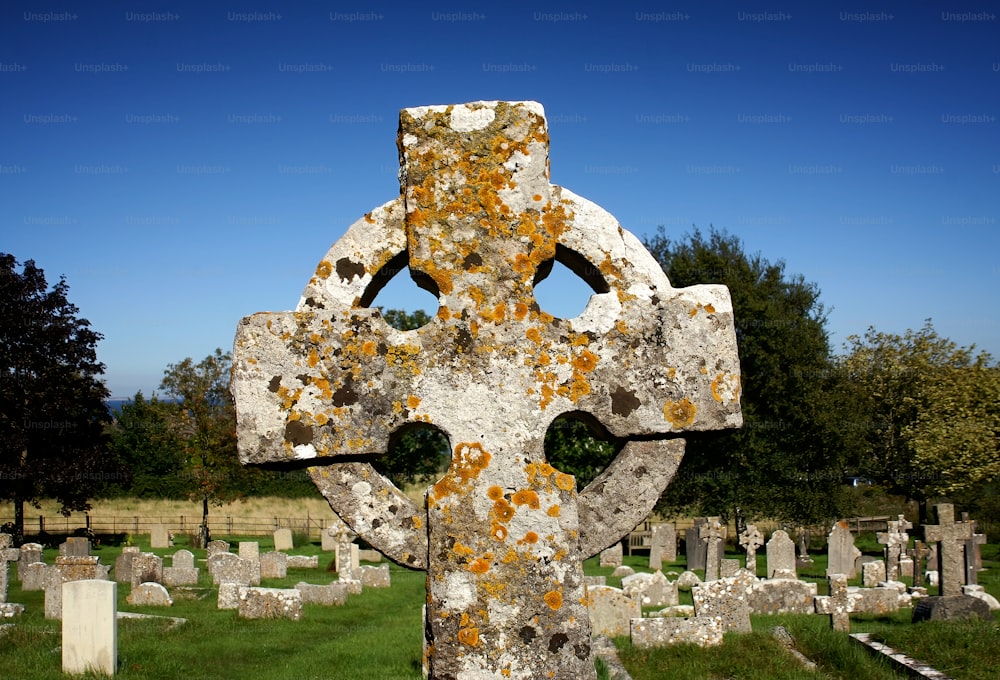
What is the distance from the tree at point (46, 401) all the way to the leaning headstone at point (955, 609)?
30.0 m

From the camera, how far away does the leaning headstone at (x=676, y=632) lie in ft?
41.7

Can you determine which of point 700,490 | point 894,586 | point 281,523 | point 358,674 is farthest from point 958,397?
point 358,674

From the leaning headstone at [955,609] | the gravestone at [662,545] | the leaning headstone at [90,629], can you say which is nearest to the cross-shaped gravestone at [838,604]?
the leaning headstone at [955,609]

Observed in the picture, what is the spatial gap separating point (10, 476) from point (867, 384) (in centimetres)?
3994

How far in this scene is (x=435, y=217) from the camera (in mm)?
3951

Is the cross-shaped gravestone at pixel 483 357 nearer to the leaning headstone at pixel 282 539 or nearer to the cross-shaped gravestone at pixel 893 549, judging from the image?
the cross-shaped gravestone at pixel 893 549

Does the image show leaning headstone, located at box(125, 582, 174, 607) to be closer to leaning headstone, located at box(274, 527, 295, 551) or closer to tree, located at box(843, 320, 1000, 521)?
leaning headstone, located at box(274, 527, 295, 551)

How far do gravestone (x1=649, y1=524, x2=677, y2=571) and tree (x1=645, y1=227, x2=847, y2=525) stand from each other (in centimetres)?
165

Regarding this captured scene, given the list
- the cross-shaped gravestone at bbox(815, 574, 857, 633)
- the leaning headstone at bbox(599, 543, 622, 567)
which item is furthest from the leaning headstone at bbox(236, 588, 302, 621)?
the leaning headstone at bbox(599, 543, 622, 567)

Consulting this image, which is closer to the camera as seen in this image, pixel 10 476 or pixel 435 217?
pixel 435 217

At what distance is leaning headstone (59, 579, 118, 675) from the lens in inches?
494

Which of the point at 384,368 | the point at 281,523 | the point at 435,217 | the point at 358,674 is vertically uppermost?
the point at 435,217

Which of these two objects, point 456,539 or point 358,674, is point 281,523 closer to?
point 358,674

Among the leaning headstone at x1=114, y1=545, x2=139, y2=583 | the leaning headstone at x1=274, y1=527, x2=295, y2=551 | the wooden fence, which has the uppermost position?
the leaning headstone at x1=114, y1=545, x2=139, y2=583
